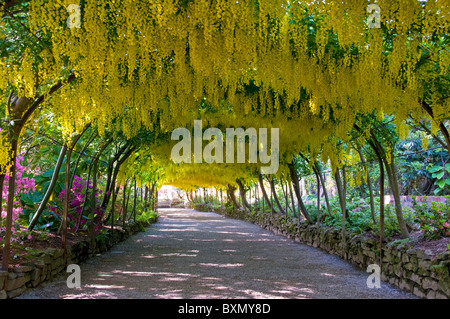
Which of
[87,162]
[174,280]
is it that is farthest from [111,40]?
[87,162]

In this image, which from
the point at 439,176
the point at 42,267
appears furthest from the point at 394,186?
the point at 439,176

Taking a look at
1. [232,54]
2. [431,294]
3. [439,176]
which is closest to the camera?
[431,294]

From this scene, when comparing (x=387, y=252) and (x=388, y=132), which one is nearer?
(x=387, y=252)

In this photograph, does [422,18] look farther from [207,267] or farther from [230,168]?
[230,168]

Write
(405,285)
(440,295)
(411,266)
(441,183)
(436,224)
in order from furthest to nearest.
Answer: (441,183)
(436,224)
(405,285)
(411,266)
(440,295)

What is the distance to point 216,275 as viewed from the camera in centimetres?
504

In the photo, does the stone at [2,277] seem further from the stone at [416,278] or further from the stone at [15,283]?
the stone at [416,278]

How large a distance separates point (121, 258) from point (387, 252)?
150 inches

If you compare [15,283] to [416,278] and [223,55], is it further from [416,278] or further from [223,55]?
[416,278]

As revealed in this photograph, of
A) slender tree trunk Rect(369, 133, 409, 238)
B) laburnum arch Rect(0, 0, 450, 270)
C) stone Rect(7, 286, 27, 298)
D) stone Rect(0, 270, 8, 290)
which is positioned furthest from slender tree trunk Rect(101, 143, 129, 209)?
slender tree trunk Rect(369, 133, 409, 238)

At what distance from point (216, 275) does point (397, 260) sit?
2.02m

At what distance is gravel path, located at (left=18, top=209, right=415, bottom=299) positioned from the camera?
399cm

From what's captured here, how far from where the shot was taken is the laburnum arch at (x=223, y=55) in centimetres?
288
